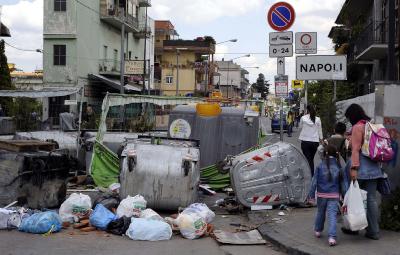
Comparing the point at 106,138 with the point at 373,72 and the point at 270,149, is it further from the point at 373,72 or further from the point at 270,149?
the point at 373,72

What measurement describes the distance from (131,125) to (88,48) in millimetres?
28502

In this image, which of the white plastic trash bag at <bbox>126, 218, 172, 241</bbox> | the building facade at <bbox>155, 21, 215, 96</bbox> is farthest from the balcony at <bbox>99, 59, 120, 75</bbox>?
the white plastic trash bag at <bbox>126, 218, 172, 241</bbox>

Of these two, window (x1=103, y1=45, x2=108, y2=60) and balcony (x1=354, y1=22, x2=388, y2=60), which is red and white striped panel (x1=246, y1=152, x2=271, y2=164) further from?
window (x1=103, y1=45, x2=108, y2=60)

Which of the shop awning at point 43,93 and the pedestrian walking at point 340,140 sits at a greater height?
the shop awning at point 43,93

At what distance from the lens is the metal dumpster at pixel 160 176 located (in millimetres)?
10078

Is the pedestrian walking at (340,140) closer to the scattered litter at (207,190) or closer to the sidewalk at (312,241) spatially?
the sidewalk at (312,241)

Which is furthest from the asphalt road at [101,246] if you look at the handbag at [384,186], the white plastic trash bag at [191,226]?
→ the handbag at [384,186]

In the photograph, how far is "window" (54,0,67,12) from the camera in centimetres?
4247

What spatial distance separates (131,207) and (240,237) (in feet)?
6.08

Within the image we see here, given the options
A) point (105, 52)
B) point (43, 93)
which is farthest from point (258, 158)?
point (105, 52)

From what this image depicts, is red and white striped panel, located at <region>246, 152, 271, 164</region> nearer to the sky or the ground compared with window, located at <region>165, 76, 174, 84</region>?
nearer to the ground

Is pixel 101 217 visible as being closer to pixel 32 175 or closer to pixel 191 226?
pixel 191 226

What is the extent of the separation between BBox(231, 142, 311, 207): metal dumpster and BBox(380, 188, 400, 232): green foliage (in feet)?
7.17

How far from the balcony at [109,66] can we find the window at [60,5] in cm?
543
